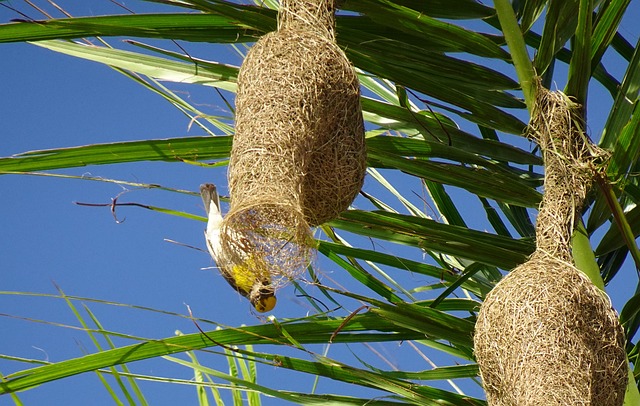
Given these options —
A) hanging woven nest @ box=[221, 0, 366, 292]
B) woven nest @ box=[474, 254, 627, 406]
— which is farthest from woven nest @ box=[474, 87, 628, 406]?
hanging woven nest @ box=[221, 0, 366, 292]

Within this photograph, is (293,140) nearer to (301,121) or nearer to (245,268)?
(301,121)

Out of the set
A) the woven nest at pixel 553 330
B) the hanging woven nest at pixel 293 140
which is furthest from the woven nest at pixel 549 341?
the hanging woven nest at pixel 293 140

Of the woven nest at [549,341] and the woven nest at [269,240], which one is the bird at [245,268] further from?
the woven nest at [549,341]

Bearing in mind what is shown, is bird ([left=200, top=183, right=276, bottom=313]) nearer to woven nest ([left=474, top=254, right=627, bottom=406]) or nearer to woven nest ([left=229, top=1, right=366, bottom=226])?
woven nest ([left=229, top=1, right=366, bottom=226])

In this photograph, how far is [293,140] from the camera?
7.18 feet

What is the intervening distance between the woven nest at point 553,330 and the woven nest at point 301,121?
40 centimetres

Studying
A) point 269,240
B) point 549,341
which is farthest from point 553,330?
point 269,240

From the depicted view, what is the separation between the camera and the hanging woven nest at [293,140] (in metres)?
2.14

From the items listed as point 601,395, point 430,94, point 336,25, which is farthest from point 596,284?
point 336,25

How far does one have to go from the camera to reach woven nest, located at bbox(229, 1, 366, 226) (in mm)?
2166

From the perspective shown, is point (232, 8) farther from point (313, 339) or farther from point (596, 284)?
point (596, 284)

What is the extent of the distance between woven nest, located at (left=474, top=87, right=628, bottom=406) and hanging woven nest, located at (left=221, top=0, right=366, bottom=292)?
0.40 m

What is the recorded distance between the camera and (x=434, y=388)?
2.72 m

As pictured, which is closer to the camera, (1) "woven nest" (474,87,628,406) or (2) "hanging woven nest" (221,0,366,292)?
(2) "hanging woven nest" (221,0,366,292)
